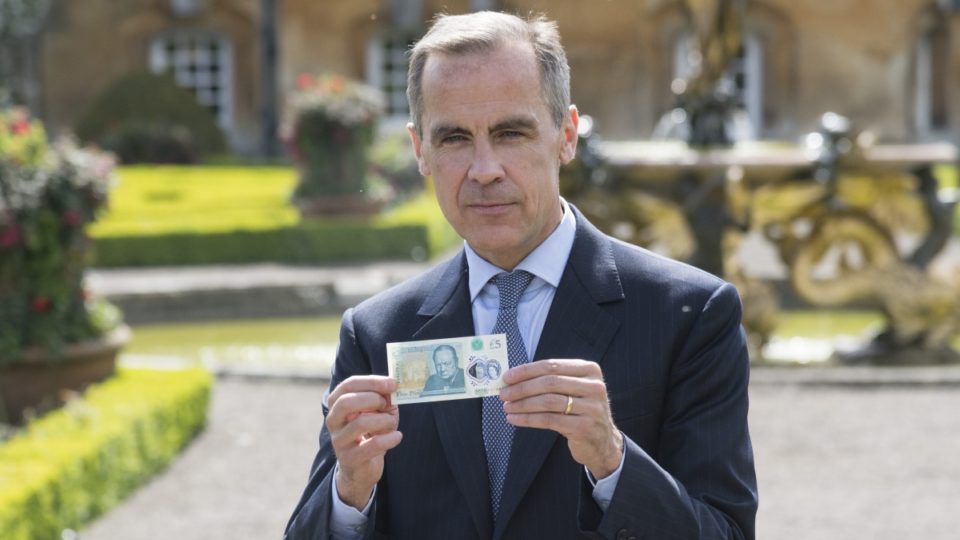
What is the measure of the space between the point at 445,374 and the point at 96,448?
12.5ft

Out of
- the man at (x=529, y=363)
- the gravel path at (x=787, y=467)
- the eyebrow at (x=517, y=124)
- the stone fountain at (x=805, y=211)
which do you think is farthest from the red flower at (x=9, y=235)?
the eyebrow at (x=517, y=124)

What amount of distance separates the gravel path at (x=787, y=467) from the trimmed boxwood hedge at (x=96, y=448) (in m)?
0.10

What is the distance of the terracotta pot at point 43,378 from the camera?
21.1ft

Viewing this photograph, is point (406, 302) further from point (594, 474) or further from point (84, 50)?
point (84, 50)

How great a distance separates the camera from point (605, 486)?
1.73 m

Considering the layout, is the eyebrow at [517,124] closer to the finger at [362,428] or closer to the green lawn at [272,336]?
the finger at [362,428]

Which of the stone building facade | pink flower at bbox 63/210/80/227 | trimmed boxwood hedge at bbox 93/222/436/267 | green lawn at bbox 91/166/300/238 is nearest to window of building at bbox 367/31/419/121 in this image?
the stone building facade

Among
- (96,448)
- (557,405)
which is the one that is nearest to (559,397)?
(557,405)

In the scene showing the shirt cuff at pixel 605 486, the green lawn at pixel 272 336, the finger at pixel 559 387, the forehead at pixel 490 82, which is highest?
the forehead at pixel 490 82

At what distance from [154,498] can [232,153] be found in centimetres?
1882

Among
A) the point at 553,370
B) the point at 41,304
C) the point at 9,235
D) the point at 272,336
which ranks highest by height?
the point at 553,370

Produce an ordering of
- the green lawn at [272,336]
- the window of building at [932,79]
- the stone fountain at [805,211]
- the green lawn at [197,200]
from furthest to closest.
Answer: the window of building at [932,79], the green lawn at [197,200], the green lawn at [272,336], the stone fountain at [805,211]

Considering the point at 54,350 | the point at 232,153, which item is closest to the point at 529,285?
the point at 54,350

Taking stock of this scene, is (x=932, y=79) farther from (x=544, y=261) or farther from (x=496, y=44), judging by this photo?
(x=496, y=44)
